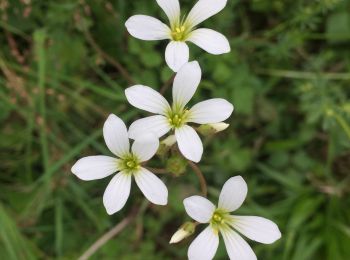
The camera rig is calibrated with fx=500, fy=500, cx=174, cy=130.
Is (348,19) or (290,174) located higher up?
(348,19)

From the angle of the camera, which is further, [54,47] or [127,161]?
[54,47]

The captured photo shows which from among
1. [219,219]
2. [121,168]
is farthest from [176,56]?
[219,219]

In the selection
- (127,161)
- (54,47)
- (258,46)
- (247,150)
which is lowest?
(247,150)

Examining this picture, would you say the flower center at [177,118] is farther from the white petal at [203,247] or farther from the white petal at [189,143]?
the white petal at [203,247]

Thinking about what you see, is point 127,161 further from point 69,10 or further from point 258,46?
point 258,46

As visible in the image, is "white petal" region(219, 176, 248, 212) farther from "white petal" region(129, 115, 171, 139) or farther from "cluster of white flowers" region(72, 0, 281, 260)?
"white petal" region(129, 115, 171, 139)

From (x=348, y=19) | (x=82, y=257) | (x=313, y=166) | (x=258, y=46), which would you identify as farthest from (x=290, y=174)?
(x=82, y=257)

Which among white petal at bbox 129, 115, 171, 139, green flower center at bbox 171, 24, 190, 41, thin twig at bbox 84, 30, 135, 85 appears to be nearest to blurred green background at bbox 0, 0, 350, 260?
thin twig at bbox 84, 30, 135, 85

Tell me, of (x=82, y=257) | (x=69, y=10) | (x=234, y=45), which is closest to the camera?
(x=82, y=257)

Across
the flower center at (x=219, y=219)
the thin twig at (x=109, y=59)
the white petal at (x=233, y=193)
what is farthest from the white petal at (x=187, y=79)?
the thin twig at (x=109, y=59)
